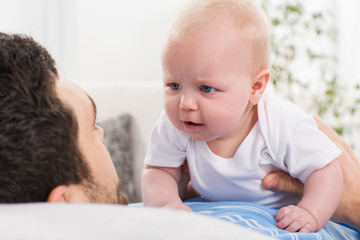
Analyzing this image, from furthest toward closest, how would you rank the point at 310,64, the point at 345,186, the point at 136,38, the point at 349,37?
the point at 136,38, the point at 349,37, the point at 310,64, the point at 345,186

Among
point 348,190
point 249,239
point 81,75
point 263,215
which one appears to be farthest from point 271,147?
point 81,75

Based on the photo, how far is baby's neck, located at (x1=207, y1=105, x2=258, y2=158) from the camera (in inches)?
49.3

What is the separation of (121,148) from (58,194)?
170cm

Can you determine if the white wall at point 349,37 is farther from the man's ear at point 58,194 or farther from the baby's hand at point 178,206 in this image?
the man's ear at point 58,194

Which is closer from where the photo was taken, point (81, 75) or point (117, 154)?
point (117, 154)

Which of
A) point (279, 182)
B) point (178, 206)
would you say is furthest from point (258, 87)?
point (178, 206)

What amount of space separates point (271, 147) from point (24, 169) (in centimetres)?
Answer: 59

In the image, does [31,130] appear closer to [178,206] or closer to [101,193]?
[101,193]

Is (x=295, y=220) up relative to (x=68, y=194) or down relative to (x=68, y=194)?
down

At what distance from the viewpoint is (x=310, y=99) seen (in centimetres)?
369

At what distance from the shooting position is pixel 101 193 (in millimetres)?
1004

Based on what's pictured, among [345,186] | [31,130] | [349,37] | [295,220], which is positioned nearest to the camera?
[31,130]

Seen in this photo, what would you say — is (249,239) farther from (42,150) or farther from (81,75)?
(81,75)

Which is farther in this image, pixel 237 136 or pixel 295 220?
pixel 237 136
